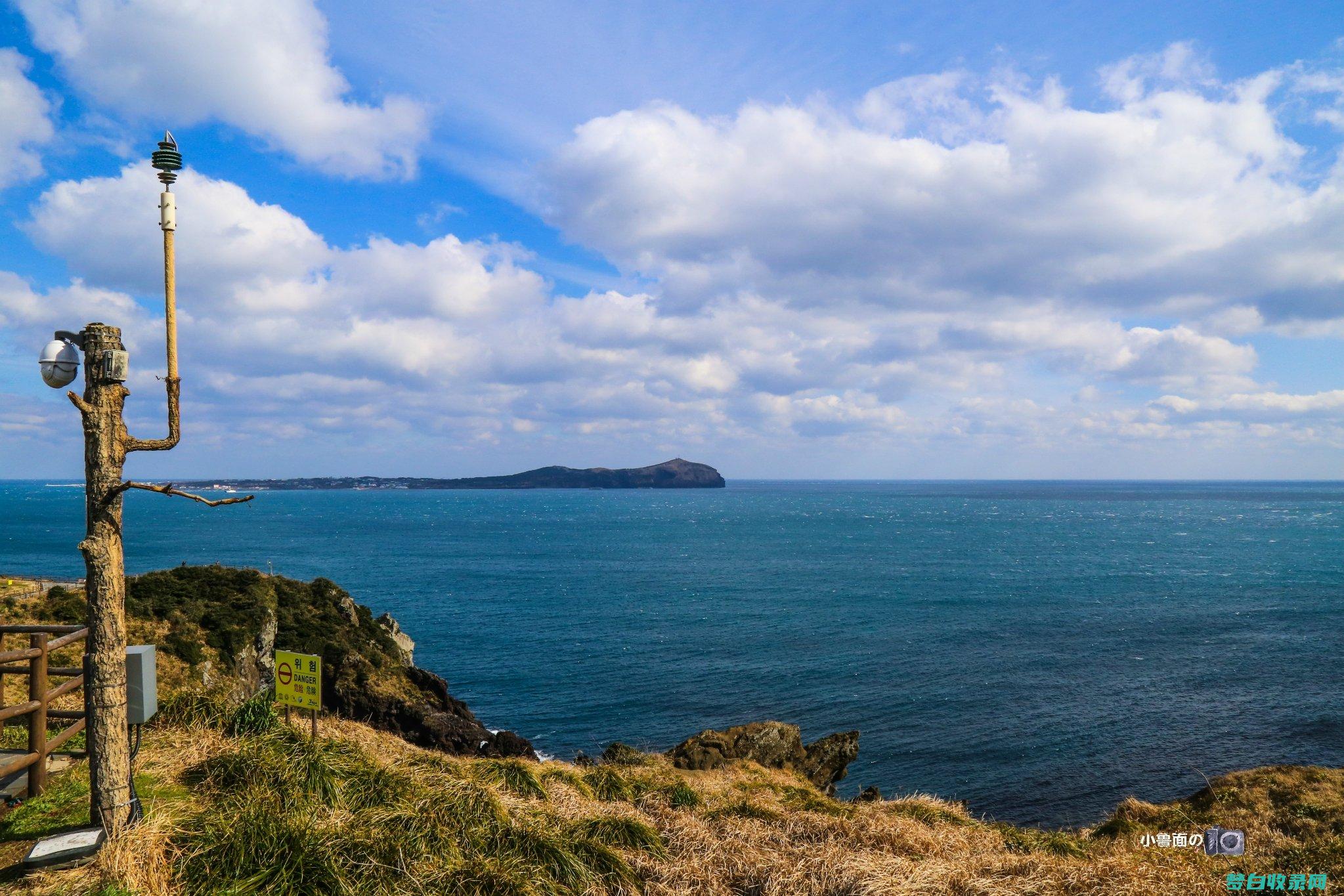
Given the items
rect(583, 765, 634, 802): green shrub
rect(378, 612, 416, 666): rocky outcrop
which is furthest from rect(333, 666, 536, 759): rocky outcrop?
rect(583, 765, 634, 802): green shrub

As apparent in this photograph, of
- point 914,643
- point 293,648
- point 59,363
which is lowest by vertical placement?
→ point 914,643

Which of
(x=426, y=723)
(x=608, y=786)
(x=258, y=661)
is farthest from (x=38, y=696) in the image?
(x=258, y=661)

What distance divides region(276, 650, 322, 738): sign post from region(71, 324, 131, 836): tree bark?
3.02 meters

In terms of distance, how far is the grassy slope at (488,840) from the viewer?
7086 mm

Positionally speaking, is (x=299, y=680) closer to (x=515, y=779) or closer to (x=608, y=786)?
(x=515, y=779)

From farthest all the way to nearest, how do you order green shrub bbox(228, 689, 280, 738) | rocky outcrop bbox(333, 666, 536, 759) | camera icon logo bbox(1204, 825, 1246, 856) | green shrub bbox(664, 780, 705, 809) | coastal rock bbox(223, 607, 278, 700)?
rocky outcrop bbox(333, 666, 536, 759) → coastal rock bbox(223, 607, 278, 700) → green shrub bbox(664, 780, 705, 809) → camera icon logo bbox(1204, 825, 1246, 856) → green shrub bbox(228, 689, 280, 738)

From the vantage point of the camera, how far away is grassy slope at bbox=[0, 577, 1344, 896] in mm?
7086

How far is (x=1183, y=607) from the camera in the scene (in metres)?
56.3

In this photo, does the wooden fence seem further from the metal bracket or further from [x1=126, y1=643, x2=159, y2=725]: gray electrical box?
the metal bracket

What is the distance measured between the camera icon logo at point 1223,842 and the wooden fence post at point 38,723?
1620cm

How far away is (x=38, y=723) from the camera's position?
324 inches

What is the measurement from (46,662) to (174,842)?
3.05 m

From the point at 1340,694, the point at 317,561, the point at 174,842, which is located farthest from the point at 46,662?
the point at 317,561

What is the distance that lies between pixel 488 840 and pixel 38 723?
5.27 meters
